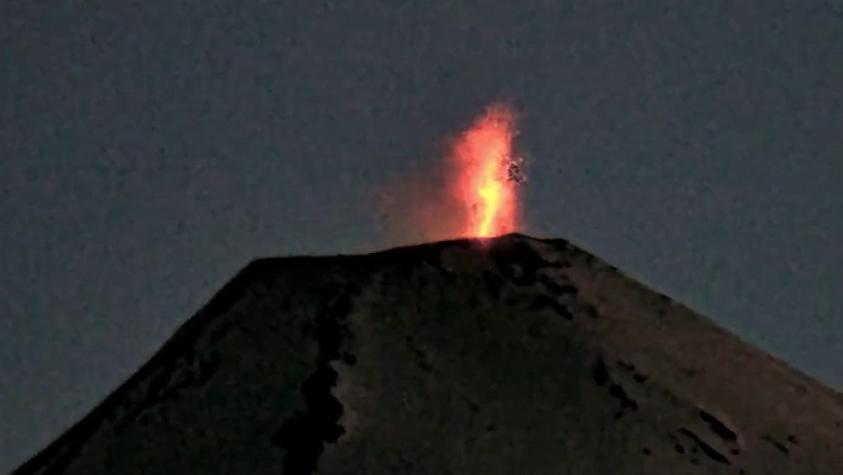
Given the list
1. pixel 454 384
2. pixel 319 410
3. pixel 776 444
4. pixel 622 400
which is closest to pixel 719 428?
pixel 776 444

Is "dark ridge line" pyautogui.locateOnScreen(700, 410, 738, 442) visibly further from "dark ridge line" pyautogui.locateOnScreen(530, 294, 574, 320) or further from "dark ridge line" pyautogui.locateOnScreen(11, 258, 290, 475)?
"dark ridge line" pyautogui.locateOnScreen(11, 258, 290, 475)

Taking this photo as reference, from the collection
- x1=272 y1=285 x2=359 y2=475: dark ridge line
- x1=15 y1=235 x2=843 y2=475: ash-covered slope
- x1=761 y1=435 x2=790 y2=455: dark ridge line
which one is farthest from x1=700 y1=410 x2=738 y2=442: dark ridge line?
x1=272 y1=285 x2=359 y2=475: dark ridge line

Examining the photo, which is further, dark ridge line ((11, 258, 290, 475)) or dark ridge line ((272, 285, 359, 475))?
dark ridge line ((11, 258, 290, 475))

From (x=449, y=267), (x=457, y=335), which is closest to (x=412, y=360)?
(x=457, y=335)

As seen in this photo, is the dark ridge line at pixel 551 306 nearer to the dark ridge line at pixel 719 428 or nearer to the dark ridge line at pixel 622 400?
the dark ridge line at pixel 622 400

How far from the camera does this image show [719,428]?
3644 cm

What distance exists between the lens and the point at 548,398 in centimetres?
3612

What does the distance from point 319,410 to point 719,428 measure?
9106 mm

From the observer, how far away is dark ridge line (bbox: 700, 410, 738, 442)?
36094mm

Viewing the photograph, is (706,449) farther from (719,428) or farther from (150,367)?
(150,367)

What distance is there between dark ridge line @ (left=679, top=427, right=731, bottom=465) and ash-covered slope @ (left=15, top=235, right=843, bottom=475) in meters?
0.04

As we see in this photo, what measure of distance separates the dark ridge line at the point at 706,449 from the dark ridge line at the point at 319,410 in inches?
303

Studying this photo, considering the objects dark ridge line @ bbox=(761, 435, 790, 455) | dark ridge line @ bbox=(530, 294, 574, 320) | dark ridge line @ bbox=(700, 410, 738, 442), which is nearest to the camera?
dark ridge line @ bbox=(700, 410, 738, 442)

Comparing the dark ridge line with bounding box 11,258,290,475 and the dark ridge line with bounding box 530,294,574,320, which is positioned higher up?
the dark ridge line with bounding box 530,294,574,320
